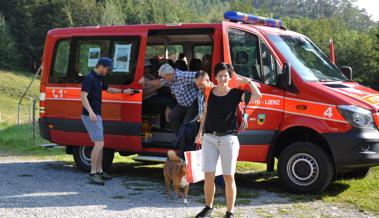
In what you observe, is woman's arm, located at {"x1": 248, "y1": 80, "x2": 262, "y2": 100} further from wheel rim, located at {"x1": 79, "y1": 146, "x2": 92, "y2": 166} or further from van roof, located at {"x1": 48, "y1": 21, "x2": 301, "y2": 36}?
wheel rim, located at {"x1": 79, "y1": 146, "x2": 92, "y2": 166}

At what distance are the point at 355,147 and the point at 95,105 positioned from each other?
3691 mm

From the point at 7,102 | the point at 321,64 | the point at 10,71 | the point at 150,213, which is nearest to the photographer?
the point at 150,213

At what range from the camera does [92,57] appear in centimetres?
891

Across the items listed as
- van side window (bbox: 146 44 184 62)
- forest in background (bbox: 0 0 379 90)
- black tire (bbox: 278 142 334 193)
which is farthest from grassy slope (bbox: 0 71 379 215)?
forest in background (bbox: 0 0 379 90)

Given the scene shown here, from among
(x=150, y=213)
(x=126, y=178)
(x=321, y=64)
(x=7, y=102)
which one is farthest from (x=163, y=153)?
(x=7, y=102)

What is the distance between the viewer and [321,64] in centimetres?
Result: 792

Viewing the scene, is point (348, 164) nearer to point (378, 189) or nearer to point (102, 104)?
point (378, 189)

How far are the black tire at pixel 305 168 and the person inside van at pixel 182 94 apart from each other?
4.84ft

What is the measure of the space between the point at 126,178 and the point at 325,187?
10.4 feet

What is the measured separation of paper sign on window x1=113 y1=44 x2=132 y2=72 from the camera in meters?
8.55

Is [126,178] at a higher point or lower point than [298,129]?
lower

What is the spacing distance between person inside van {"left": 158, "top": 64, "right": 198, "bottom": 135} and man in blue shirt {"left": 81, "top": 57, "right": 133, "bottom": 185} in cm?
88

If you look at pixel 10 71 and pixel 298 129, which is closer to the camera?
pixel 298 129

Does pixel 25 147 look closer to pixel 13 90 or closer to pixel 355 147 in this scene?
pixel 355 147
